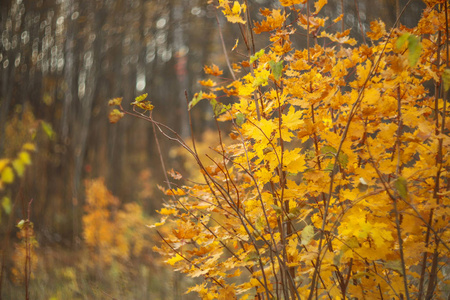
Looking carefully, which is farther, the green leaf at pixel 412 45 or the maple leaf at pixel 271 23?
the maple leaf at pixel 271 23

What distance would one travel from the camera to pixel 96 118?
24.6 feet

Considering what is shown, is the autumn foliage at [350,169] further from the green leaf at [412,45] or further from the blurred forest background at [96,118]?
the blurred forest background at [96,118]

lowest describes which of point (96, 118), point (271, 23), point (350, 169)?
point (350, 169)

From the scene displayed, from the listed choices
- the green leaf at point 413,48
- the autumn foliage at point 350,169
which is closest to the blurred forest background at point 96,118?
the autumn foliage at point 350,169

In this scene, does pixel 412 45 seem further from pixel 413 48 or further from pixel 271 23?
pixel 271 23

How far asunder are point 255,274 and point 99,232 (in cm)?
545

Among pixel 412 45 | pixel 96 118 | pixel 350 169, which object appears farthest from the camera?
pixel 96 118

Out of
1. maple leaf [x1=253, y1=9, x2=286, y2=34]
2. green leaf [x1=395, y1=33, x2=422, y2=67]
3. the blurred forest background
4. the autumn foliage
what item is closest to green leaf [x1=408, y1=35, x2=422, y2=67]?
green leaf [x1=395, y1=33, x2=422, y2=67]

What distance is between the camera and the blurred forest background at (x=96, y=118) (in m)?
4.98

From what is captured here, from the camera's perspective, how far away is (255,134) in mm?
977

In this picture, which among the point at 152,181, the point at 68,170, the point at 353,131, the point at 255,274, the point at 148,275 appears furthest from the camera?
the point at 152,181

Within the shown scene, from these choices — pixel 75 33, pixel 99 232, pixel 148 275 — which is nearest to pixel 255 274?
pixel 148 275

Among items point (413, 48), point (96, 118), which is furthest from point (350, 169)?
point (96, 118)

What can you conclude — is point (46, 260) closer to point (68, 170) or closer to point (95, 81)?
point (68, 170)
